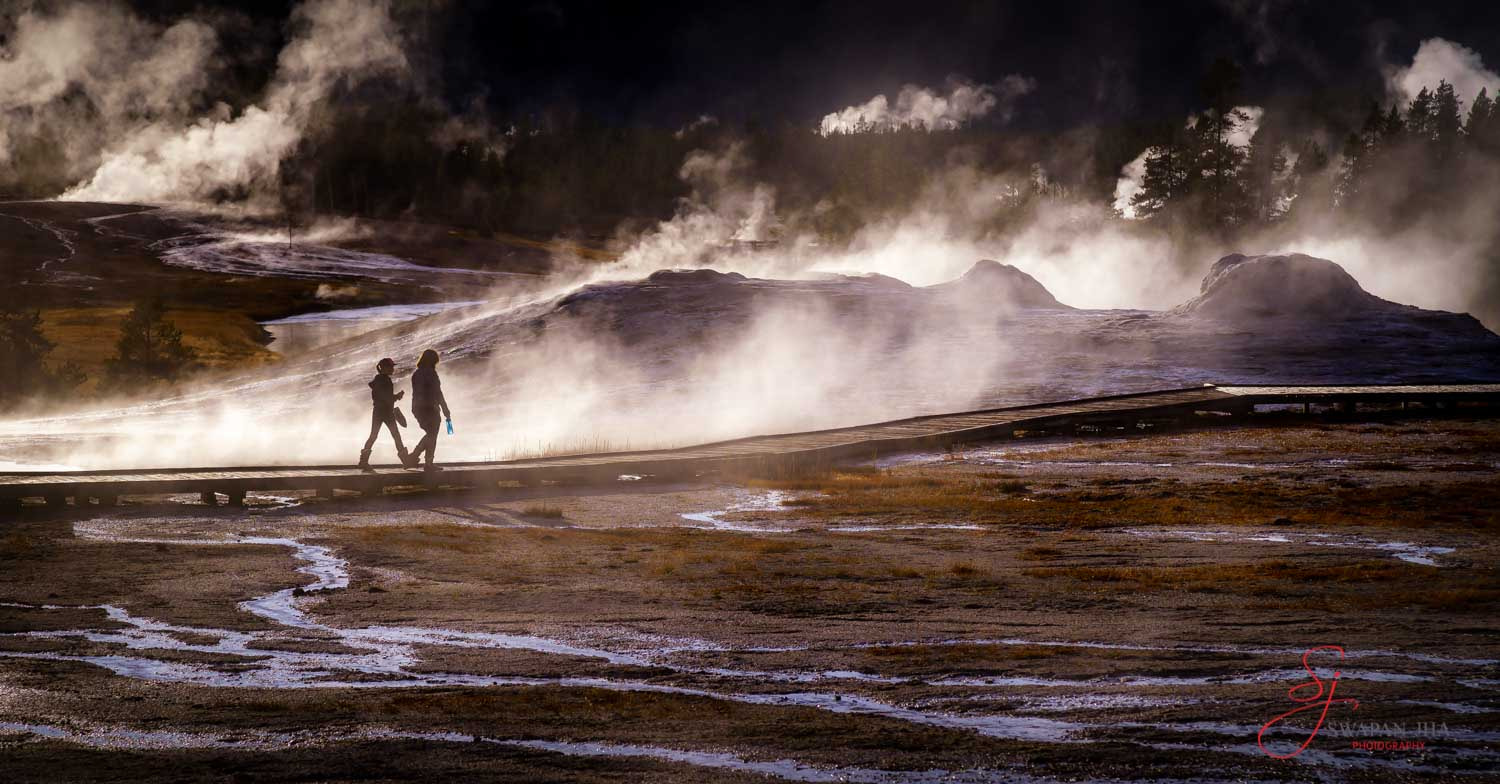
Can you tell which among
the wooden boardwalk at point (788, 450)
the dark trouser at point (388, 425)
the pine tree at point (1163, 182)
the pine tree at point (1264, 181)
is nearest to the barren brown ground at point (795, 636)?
the wooden boardwalk at point (788, 450)

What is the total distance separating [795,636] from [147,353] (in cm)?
4997

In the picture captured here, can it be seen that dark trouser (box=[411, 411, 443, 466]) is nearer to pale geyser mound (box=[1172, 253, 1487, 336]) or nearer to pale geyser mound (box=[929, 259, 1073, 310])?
pale geyser mound (box=[929, 259, 1073, 310])

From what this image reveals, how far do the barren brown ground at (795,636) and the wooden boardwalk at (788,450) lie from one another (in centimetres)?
→ 58

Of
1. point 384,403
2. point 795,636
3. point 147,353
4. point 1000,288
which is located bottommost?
point 795,636

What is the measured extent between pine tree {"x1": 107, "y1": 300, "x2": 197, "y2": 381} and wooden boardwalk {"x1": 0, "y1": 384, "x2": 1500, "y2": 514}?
115 feet

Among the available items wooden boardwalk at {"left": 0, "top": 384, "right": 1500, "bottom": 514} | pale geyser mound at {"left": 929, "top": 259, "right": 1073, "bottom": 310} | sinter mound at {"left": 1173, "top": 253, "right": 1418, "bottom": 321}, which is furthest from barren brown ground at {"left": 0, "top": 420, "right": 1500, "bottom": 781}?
pale geyser mound at {"left": 929, "top": 259, "right": 1073, "bottom": 310}

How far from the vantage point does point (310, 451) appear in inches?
1053

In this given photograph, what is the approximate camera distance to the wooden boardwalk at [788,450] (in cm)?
1764

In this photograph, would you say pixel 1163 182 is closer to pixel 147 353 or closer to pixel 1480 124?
pixel 1480 124

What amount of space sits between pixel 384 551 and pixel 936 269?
64129mm

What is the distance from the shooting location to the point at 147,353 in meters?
53.3

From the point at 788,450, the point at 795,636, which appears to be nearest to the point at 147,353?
the point at 788,450

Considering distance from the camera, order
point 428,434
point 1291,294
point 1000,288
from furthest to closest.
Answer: point 1000,288, point 1291,294, point 428,434

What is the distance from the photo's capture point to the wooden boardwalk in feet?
57.9
